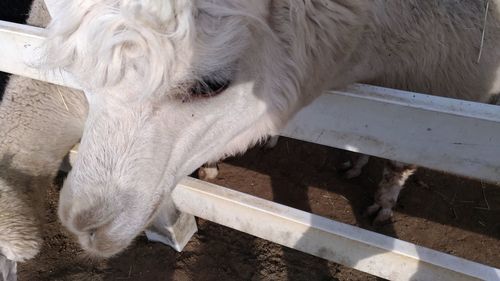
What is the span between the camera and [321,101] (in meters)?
1.87

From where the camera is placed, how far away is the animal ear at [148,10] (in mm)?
1242

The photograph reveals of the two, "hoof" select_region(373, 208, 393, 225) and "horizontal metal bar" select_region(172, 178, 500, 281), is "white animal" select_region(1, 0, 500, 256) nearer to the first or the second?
"horizontal metal bar" select_region(172, 178, 500, 281)

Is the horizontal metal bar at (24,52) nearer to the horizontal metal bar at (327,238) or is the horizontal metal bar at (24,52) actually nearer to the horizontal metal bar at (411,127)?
the horizontal metal bar at (327,238)

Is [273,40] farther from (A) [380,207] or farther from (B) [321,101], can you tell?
(A) [380,207]

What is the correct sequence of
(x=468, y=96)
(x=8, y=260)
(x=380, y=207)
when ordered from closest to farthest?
(x=468, y=96)
(x=8, y=260)
(x=380, y=207)

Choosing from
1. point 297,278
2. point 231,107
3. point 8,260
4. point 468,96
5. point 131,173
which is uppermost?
point 231,107

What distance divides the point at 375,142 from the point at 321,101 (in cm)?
30

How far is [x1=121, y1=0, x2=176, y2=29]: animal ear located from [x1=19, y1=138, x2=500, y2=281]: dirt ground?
2.42m

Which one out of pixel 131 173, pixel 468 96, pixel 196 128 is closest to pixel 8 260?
pixel 131 173

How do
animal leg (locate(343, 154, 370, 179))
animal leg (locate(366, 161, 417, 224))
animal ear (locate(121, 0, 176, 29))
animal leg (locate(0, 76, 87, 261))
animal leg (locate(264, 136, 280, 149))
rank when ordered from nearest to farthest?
animal ear (locate(121, 0, 176, 29)), animal leg (locate(0, 76, 87, 261)), animal leg (locate(366, 161, 417, 224)), animal leg (locate(343, 154, 370, 179)), animal leg (locate(264, 136, 280, 149))

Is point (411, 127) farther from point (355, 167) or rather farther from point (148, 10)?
point (355, 167)

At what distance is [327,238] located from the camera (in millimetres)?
2410

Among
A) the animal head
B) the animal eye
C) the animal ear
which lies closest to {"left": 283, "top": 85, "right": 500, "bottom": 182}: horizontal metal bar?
the animal head

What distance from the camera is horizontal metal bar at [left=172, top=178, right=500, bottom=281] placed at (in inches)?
84.5
